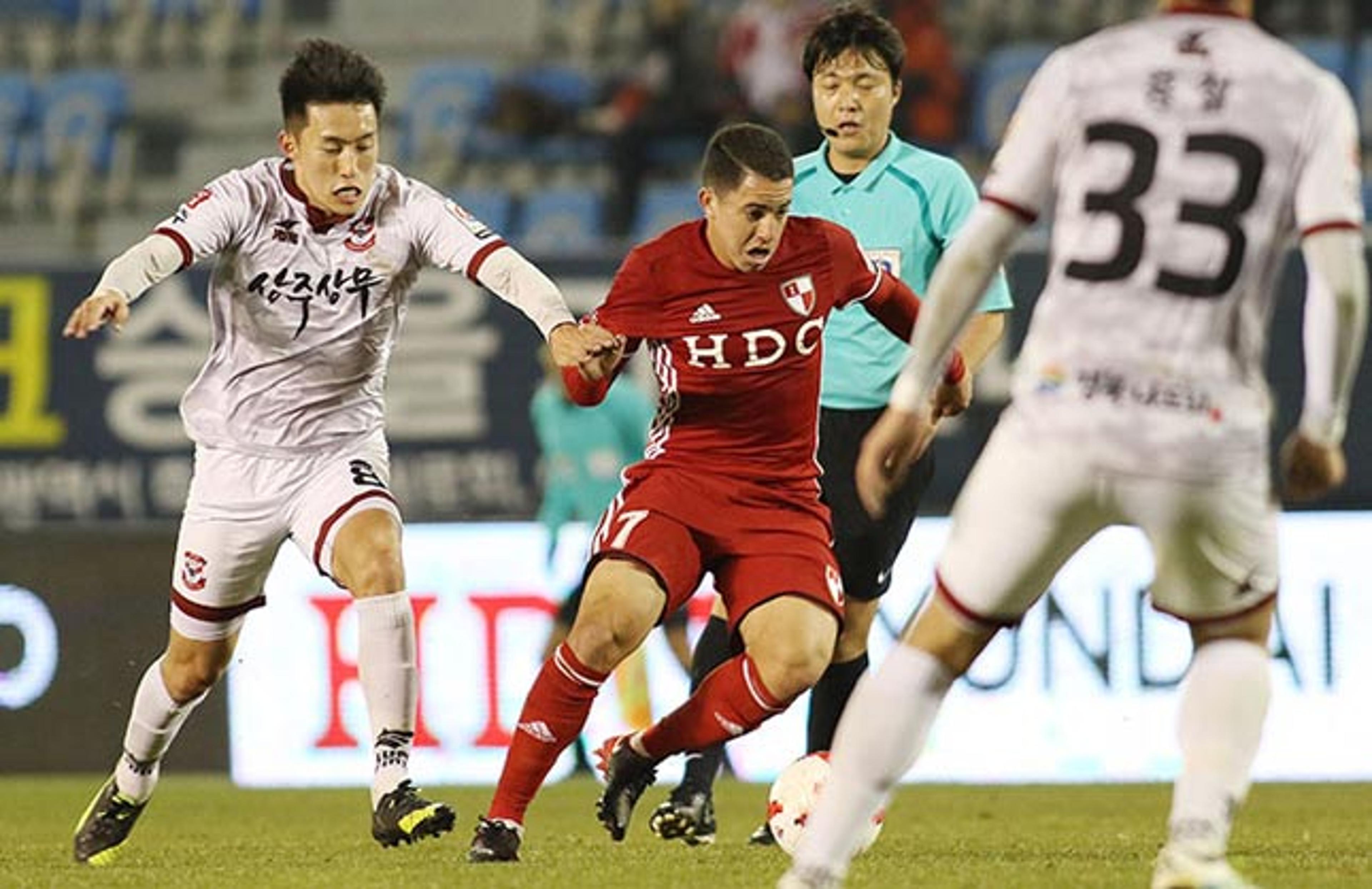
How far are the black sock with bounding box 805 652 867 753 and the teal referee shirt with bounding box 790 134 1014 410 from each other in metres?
0.74

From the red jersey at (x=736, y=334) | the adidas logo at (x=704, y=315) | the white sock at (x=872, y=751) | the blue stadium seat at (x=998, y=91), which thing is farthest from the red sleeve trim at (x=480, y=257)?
the blue stadium seat at (x=998, y=91)

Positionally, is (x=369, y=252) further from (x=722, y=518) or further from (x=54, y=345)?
(x=54, y=345)

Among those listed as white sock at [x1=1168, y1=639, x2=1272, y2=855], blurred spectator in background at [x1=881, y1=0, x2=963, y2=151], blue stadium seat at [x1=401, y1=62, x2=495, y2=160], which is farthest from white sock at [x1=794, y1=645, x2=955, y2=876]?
blue stadium seat at [x1=401, y1=62, x2=495, y2=160]

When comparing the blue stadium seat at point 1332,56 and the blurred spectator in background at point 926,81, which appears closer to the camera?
the blurred spectator in background at point 926,81

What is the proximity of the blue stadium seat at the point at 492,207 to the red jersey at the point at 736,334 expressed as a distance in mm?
8759

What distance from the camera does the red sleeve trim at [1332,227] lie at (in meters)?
4.96

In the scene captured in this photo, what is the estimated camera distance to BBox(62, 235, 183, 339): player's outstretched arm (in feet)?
21.3

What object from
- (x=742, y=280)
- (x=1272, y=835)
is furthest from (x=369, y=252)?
(x=1272, y=835)

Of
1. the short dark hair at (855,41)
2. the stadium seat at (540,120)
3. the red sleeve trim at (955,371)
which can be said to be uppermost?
the short dark hair at (855,41)

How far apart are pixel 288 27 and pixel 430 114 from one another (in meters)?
1.77

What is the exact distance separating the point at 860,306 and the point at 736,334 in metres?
0.84

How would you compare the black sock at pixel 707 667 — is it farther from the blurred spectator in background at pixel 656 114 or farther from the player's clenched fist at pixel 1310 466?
the blurred spectator in background at pixel 656 114

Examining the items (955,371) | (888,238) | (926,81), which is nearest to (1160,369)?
(955,371)

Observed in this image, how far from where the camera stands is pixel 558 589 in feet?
39.8
